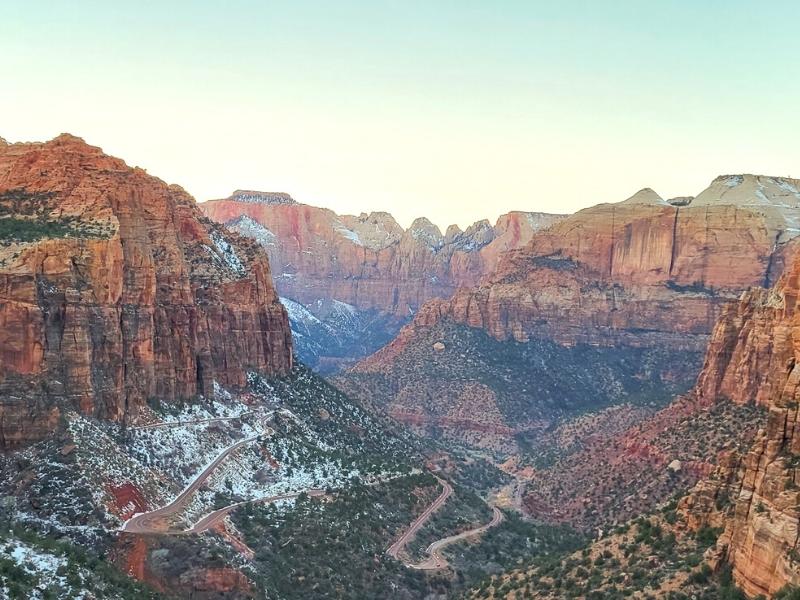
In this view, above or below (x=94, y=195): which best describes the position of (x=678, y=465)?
below

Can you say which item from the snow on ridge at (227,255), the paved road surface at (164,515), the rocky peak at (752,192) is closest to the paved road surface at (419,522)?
the paved road surface at (164,515)

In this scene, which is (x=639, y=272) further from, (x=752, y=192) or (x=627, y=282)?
(x=752, y=192)

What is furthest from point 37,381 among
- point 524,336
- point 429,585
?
point 524,336

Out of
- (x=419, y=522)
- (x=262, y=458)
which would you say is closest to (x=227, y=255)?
(x=262, y=458)

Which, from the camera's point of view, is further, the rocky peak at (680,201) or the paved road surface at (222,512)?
the rocky peak at (680,201)

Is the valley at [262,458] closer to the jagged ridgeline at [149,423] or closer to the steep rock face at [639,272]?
the jagged ridgeline at [149,423]

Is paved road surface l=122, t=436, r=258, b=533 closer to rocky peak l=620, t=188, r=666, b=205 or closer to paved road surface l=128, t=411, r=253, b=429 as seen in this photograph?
paved road surface l=128, t=411, r=253, b=429

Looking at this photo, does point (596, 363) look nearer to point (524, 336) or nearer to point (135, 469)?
point (524, 336)
